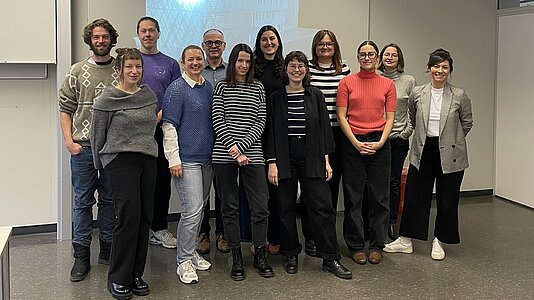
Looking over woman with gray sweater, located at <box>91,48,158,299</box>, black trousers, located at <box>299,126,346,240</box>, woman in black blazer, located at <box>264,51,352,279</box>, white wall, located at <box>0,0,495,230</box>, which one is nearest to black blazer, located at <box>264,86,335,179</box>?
woman in black blazer, located at <box>264,51,352,279</box>

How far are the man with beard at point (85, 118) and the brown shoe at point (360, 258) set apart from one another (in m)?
1.71

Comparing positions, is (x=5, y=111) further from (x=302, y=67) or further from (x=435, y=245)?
(x=435, y=245)

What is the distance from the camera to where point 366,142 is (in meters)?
4.29

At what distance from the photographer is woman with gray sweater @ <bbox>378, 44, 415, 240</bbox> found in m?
4.87

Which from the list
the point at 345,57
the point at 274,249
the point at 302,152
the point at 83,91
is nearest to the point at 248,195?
the point at 302,152

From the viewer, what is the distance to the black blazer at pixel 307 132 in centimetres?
409

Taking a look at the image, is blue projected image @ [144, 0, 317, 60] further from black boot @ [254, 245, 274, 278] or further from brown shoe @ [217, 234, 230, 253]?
black boot @ [254, 245, 274, 278]

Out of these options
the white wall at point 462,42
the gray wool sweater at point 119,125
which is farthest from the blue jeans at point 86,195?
the white wall at point 462,42

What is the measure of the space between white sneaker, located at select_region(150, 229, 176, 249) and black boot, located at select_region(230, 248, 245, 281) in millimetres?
803

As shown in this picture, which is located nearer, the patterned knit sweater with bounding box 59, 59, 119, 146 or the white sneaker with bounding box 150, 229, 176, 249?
the patterned knit sweater with bounding box 59, 59, 119, 146

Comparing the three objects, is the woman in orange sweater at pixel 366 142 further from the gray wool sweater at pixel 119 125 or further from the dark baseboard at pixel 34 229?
the dark baseboard at pixel 34 229

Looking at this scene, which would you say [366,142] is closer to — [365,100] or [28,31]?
[365,100]

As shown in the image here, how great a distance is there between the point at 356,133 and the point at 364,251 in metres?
0.93

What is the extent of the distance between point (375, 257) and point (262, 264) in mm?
836
